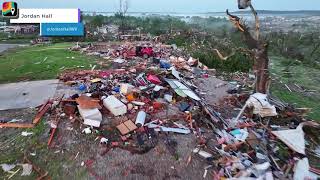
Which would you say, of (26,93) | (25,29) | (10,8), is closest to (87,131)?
(26,93)

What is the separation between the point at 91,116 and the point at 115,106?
568 millimetres

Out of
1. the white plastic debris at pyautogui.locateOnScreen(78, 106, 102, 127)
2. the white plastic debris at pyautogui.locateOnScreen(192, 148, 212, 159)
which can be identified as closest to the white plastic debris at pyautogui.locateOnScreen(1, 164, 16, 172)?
the white plastic debris at pyautogui.locateOnScreen(78, 106, 102, 127)

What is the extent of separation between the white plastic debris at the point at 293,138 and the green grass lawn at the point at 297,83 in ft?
8.19

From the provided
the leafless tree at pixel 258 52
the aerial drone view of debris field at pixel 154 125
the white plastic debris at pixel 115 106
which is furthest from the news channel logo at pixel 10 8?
the leafless tree at pixel 258 52

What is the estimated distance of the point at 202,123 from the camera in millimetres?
6836

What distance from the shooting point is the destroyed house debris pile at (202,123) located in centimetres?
579

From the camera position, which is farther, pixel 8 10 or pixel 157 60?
pixel 8 10

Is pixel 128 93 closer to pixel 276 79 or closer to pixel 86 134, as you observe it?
pixel 86 134

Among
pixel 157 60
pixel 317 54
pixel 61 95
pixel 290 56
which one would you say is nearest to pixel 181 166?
pixel 61 95

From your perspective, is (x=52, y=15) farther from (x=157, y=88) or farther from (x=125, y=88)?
(x=157, y=88)

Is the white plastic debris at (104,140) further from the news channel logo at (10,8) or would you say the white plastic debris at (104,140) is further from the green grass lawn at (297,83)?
the news channel logo at (10,8)

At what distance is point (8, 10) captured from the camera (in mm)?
20438

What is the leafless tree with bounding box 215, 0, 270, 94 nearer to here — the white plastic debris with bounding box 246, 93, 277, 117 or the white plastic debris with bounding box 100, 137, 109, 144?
the white plastic debris with bounding box 246, 93, 277, 117

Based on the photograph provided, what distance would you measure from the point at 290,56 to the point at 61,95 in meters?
17.5
